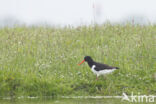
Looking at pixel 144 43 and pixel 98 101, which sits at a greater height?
pixel 144 43

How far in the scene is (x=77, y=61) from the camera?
44.8ft

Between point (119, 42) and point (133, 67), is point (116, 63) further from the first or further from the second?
point (119, 42)

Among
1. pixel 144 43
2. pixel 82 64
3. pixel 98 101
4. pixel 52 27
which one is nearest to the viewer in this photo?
pixel 98 101

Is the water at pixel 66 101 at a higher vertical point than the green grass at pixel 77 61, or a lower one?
lower

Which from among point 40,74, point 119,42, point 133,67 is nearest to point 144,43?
point 119,42

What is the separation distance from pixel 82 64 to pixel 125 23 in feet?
24.7

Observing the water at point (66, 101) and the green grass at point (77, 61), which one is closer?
the water at point (66, 101)

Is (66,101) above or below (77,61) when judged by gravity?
below

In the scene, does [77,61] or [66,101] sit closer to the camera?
[66,101]

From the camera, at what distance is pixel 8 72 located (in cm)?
1134

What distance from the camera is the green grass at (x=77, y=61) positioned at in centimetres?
1117

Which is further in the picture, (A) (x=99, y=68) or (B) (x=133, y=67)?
(B) (x=133, y=67)

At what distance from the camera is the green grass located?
11.2 metres

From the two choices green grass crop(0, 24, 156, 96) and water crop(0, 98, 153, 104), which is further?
green grass crop(0, 24, 156, 96)
